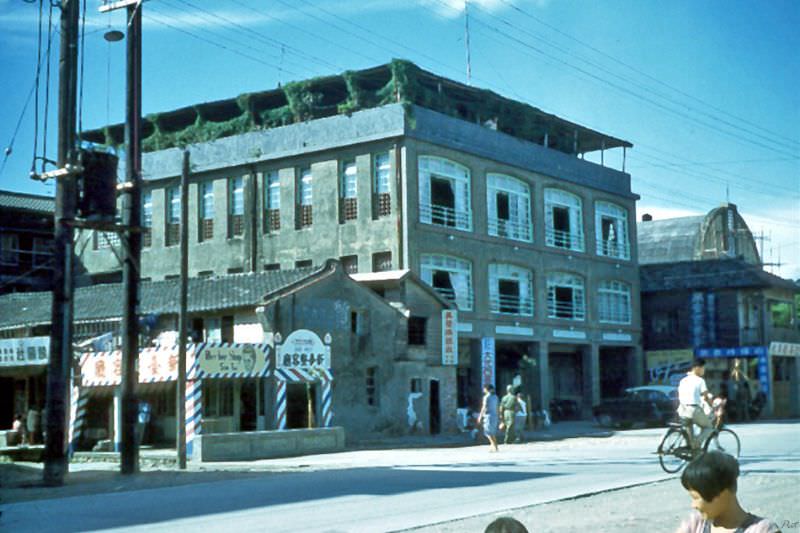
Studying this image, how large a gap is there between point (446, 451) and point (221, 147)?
22.8 meters

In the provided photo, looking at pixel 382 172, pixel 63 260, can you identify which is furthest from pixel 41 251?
pixel 63 260

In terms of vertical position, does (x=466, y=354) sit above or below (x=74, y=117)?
below

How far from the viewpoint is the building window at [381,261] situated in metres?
40.7

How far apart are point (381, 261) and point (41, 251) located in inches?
935

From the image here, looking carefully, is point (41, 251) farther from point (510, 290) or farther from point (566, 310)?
point (566, 310)

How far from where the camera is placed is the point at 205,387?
102 ft

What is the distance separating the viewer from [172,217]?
155 feet

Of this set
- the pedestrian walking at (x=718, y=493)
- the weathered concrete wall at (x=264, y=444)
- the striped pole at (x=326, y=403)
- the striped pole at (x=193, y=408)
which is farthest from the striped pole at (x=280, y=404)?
the pedestrian walking at (x=718, y=493)

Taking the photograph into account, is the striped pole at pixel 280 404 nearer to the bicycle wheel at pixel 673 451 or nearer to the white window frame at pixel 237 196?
the bicycle wheel at pixel 673 451

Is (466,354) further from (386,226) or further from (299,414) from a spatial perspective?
(299,414)

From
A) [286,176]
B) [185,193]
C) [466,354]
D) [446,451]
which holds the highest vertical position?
[286,176]

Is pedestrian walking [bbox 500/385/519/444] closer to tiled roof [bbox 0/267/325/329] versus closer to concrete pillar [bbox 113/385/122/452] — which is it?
tiled roof [bbox 0/267/325/329]

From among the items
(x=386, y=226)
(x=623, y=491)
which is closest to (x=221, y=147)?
(x=386, y=226)

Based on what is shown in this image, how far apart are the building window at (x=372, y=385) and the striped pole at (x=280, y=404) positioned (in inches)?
205
